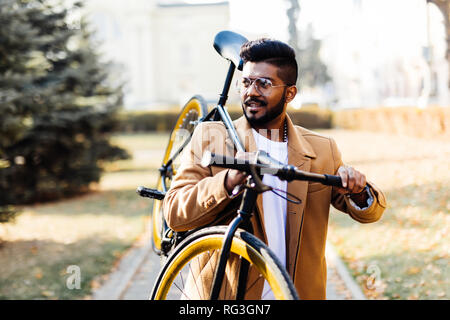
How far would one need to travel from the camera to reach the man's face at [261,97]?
2332 mm

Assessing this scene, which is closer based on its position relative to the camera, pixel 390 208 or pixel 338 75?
pixel 390 208

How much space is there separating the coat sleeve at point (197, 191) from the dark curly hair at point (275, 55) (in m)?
0.40

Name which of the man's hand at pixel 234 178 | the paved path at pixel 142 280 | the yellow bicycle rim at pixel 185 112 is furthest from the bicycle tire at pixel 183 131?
the paved path at pixel 142 280

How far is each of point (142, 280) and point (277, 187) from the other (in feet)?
13.9

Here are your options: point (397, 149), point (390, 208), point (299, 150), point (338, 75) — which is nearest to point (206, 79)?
point (338, 75)

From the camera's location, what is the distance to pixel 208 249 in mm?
2180

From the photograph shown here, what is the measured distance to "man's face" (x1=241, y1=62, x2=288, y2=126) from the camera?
7.65ft

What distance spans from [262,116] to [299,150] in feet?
0.78

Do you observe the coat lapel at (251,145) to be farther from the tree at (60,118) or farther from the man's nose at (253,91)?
the tree at (60,118)

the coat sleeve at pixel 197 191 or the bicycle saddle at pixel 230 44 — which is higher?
the bicycle saddle at pixel 230 44

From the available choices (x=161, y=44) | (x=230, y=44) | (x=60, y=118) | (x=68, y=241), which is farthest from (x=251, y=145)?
(x=161, y=44)

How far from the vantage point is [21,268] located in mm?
6664

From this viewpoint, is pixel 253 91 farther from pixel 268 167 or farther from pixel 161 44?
pixel 161 44
